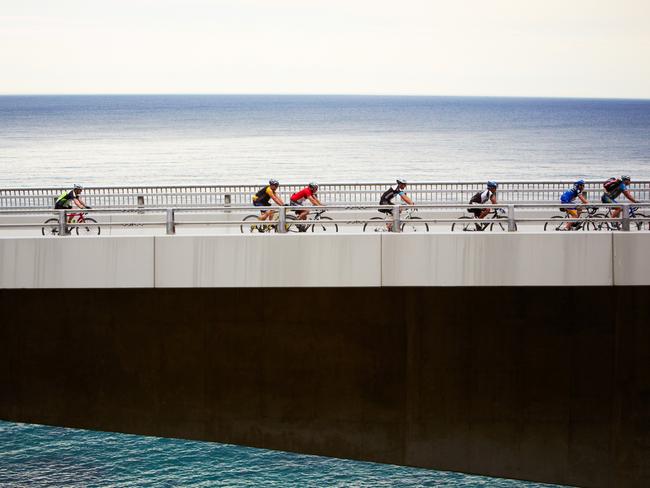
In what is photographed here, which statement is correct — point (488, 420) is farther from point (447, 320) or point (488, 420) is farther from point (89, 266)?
point (89, 266)

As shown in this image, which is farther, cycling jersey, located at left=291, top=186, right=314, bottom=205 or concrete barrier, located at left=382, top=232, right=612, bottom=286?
cycling jersey, located at left=291, top=186, right=314, bottom=205

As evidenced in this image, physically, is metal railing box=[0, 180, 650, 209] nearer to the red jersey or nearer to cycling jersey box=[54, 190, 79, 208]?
cycling jersey box=[54, 190, 79, 208]

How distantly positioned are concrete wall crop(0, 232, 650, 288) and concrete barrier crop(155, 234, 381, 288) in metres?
0.02

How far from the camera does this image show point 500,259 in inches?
582

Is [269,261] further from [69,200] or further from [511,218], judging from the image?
[69,200]

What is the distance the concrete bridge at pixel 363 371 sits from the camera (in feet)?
57.6

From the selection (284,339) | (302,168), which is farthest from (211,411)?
(302,168)

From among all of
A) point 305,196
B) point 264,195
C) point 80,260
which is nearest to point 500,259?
point 305,196

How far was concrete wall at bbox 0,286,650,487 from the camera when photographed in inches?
691

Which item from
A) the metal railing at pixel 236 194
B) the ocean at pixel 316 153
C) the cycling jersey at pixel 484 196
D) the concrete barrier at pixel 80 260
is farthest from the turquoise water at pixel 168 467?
the ocean at pixel 316 153

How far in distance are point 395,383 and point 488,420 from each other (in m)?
1.94

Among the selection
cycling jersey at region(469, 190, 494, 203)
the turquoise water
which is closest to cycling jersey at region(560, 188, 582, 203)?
cycling jersey at region(469, 190, 494, 203)

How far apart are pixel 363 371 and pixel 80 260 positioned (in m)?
6.07

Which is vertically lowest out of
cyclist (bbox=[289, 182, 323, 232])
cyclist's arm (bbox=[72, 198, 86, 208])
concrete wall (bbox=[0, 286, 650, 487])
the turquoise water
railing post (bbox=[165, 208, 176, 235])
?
the turquoise water
